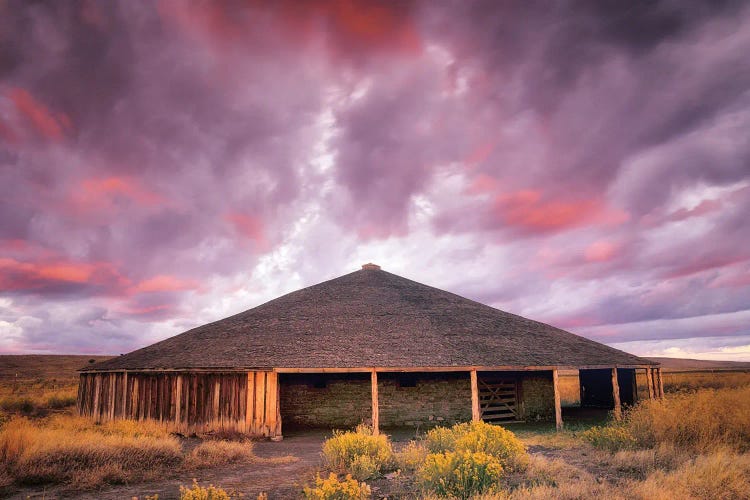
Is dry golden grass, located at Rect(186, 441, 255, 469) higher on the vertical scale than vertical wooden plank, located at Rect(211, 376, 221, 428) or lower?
lower

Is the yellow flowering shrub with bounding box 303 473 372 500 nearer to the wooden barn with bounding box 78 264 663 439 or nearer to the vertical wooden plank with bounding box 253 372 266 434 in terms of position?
the wooden barn with bounding box 78 264 663 439

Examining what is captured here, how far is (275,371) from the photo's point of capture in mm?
17391

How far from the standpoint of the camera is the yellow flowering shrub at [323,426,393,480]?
10011 mm

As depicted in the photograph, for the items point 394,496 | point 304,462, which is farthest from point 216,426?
point 394,496

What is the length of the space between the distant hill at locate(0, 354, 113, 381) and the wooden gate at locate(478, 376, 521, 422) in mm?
50759

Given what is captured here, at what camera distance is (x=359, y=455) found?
10.8m

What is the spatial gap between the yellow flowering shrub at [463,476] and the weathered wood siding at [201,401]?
10.0m

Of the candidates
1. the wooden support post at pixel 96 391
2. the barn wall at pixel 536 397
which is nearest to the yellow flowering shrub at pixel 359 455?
the barn wall at pixel 536 397

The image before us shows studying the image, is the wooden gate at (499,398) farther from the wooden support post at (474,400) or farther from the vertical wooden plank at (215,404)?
the vertical wooden plank at (215,404)

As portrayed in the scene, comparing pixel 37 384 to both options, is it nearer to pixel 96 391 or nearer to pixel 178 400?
pixel 96 391

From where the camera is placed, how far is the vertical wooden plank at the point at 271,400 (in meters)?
17.1

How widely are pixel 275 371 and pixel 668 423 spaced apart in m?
12.0

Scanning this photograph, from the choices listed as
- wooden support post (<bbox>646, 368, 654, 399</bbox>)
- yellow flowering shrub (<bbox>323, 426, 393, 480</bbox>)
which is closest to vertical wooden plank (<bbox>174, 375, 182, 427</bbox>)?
yellow flowering shrub (<bbox>323, 426, 393, 480</bbox>)

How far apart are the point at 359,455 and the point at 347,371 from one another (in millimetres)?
6365
